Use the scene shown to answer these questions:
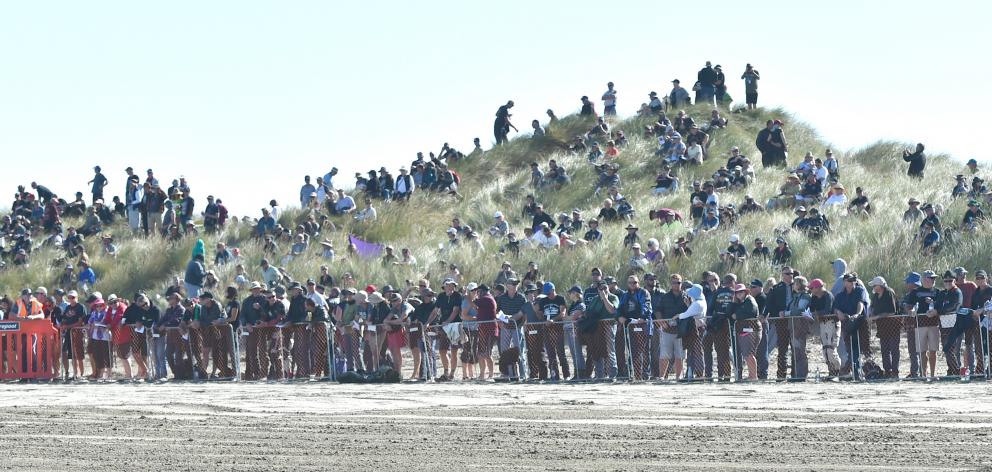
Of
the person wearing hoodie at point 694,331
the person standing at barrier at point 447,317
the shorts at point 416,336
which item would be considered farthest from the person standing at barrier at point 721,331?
the shorts at point 416,336

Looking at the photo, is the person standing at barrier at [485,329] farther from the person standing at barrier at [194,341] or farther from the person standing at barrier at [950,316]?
the person standing at barrier at [950,316]

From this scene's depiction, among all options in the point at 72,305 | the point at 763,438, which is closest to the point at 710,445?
the point at 763,438

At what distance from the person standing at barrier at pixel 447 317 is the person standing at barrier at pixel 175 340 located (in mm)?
4580

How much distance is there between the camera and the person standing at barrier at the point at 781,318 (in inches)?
856

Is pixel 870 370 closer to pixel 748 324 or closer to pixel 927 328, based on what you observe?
pixel 927 328

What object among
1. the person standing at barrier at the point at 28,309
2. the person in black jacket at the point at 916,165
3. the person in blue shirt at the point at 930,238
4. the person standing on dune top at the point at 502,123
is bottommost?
the person standing at barrier at the point at 28,309

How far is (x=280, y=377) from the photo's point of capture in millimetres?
25344

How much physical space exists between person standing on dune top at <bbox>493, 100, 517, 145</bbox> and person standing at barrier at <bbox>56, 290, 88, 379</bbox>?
20131mm

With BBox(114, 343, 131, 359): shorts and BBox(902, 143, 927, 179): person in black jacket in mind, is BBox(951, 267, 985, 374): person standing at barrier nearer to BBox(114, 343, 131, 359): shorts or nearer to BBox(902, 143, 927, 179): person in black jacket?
BBox(114, 343, 131, 359): shorts

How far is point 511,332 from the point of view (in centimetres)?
2364

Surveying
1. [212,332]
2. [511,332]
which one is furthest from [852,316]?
[212,332]

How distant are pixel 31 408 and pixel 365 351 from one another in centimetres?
685

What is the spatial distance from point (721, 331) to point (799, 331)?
43.6 inches

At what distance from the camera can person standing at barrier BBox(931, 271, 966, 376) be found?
20750 mm
